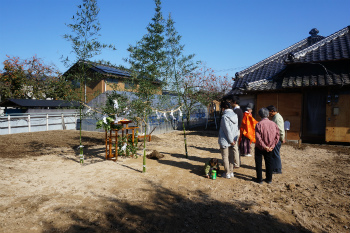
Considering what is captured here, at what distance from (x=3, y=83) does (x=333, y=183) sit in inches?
1078

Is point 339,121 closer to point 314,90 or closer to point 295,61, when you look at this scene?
point 314,90

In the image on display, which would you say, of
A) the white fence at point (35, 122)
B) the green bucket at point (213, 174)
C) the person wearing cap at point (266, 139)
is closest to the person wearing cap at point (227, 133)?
the green bucket at point (213, 174)

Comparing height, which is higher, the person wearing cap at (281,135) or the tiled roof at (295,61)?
the tiled roof at (295,61)

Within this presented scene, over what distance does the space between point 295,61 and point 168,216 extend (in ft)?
32.6

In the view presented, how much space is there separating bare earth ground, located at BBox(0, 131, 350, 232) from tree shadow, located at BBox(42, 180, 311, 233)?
14mm

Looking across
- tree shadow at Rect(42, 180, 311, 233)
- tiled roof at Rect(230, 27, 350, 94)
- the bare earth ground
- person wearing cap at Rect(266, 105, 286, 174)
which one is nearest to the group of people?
person wearing cap at Rect(266, 105, 286, 174)

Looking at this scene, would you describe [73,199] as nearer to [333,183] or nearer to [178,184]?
[178,184]

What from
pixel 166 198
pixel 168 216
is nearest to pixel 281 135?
pixel 166 198

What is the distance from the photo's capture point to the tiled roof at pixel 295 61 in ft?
32.2

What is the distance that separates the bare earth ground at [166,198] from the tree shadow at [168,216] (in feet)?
0.05

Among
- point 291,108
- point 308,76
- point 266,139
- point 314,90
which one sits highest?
point 308,76

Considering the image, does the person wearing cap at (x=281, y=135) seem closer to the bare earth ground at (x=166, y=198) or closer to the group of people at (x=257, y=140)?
the group of people at (x=257, y=140)

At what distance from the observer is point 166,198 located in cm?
431

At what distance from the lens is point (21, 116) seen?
49.5ft
